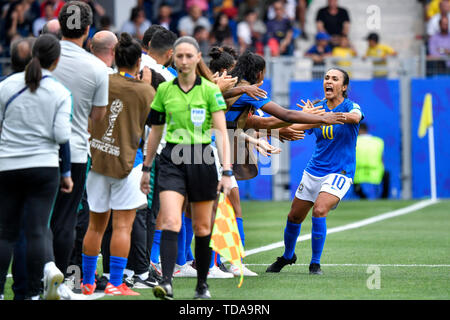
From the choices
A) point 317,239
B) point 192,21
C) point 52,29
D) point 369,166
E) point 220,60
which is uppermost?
point 192,21

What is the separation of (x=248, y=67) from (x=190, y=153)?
238 cm

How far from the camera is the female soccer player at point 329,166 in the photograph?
1000 cm

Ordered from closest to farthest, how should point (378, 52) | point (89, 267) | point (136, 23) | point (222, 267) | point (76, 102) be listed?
point (76, 102) < point (89, 267) < point (222, 267) < point (136, 23) < point (378, 52)

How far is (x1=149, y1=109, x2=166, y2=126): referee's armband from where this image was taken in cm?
774

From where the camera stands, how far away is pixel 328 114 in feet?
31.0

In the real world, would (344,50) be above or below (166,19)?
below

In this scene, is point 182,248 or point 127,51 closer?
point 127,51

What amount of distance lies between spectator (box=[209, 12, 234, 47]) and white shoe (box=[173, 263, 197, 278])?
1271 cm

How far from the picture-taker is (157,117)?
7.76 meters

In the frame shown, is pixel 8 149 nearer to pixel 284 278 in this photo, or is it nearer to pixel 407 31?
pixel 284 278

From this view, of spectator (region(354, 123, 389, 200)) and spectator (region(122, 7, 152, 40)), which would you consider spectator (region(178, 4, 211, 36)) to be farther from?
spectator (region(354, 123, 389, 200))

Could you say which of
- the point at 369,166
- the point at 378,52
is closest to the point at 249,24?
the point at 378,52

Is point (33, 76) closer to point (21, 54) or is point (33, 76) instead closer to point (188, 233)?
point (21, 54)
